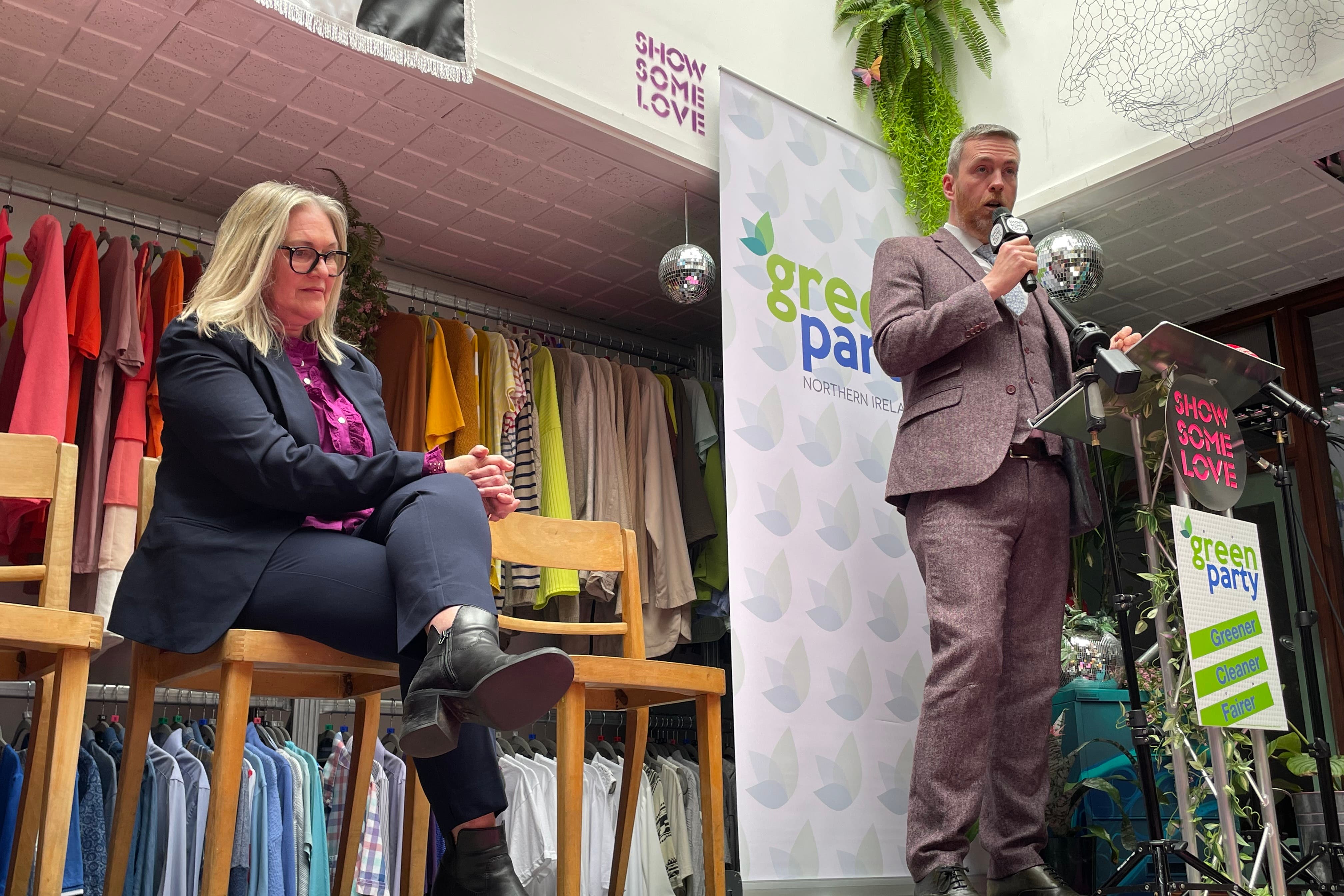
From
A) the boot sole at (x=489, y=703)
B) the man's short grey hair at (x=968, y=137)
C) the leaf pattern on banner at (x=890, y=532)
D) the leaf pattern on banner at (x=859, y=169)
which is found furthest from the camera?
the leaf pattern on banner at (x=859, y=169)

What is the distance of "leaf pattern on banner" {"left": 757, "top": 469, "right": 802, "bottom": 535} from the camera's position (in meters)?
3.10

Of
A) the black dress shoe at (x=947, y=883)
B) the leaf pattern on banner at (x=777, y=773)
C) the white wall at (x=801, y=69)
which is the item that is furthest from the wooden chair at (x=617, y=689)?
the white wall at (x=801, y=69)

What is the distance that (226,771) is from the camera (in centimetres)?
168

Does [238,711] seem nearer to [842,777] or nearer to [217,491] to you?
[217,491]

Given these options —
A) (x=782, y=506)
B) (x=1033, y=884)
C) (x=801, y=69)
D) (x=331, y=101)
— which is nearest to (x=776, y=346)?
(x=782, y=506)

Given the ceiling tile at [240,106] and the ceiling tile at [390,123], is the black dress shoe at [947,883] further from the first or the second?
the ceiling tile at [240,106]

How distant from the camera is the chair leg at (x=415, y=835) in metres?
2.09

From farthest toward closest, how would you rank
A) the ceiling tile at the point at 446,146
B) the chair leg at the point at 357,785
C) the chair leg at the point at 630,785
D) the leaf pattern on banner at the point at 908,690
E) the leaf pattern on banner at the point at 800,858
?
the ceiling tile at the point at 446,146, the leaf pattern on banner at the point at 908,690, the leaf pattern on banner at the point at 800,858, the chair leg at the point at 630,785, the chair leg at the point at 357,785

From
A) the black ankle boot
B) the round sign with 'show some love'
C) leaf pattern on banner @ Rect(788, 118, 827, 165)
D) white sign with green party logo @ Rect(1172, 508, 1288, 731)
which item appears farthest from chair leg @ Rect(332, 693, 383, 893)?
leaf pattern on banner @ Rect(788, 118, 827, 165)

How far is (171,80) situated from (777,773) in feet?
8.09

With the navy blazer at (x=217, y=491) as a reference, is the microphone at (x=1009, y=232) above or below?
above

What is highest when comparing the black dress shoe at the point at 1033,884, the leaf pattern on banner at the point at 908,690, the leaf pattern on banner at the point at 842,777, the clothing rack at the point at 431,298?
the clothing rack at the point at 431,298

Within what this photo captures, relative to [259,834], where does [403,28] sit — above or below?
above

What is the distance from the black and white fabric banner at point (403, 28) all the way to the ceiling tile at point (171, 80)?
53 cm
